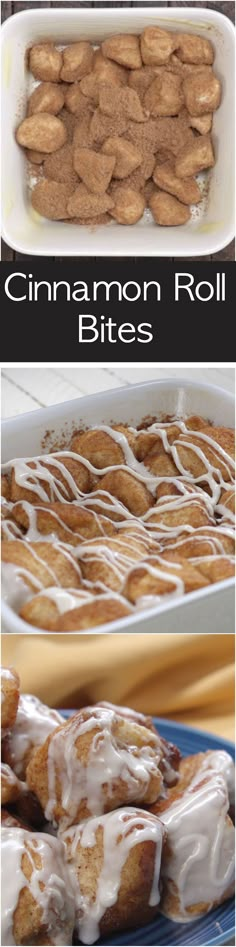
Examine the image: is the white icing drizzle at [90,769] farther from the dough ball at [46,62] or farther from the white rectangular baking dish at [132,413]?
the dough ball at [46,62]

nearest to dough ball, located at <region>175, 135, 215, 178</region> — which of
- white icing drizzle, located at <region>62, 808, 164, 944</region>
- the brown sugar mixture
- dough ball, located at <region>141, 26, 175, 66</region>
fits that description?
the brown sugar mixture

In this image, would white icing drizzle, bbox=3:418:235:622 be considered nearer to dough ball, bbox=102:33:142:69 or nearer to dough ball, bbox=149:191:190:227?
dough ball, bbox=149:191:190:227

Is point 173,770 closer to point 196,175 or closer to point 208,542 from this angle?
point 208,542

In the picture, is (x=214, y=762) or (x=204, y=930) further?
(x=214, y=762)

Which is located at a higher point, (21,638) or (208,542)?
(208,542)

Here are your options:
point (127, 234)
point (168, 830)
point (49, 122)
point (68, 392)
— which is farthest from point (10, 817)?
point (49, 122)
